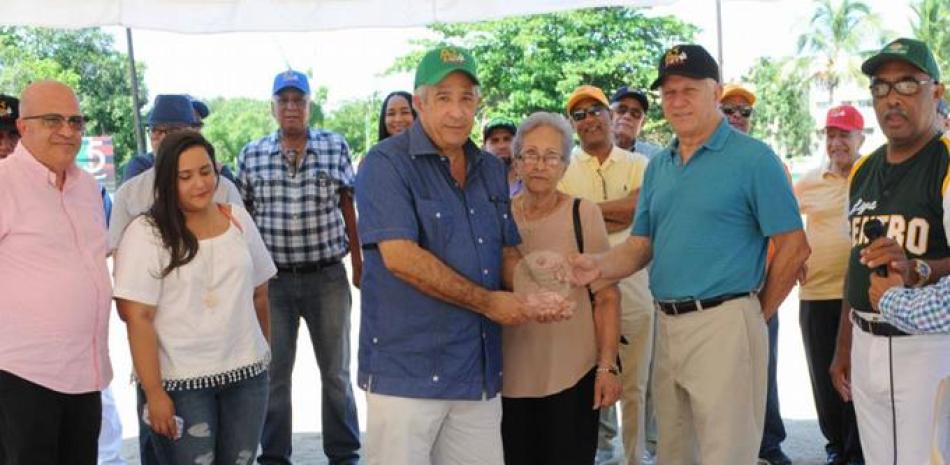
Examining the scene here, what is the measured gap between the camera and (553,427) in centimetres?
406

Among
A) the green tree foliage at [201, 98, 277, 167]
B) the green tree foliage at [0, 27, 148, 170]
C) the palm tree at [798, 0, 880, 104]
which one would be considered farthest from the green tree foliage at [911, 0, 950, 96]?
the green tree foliage at [0, 27, 148, 170]

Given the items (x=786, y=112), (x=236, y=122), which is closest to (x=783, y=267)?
(x=236, y=122)

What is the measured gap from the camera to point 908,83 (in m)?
3.65

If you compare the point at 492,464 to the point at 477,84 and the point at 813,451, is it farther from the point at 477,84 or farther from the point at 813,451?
the point at 813,451

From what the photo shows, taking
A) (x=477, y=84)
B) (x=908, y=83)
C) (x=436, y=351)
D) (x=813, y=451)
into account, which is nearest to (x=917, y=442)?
(x=908, y=83)

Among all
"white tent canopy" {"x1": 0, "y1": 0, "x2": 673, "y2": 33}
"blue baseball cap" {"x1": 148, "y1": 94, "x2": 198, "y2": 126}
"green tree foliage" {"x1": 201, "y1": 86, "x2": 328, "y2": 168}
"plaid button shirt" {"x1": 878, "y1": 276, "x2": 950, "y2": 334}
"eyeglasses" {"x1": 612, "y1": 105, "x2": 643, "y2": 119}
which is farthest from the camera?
"green tree foliage" {"x1": 201, "y1": 86, "x2": 328, "y2": 168}

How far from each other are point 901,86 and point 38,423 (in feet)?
11.6

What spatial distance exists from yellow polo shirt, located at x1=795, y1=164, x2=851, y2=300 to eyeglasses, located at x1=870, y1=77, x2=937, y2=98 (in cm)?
199

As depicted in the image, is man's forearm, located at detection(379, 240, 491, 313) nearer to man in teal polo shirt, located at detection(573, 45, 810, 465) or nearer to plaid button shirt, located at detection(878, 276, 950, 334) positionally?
man in teal polo shirt, located at detection(573, 45, 810, 465)

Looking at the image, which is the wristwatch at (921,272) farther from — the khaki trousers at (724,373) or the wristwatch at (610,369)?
the wristwatch at (610,369)

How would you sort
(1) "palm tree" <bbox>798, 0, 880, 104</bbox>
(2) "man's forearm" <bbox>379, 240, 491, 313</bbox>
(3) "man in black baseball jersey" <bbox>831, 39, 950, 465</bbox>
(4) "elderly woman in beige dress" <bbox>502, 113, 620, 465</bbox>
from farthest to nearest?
(1) "palm tree" <bbox>798, 0, 880, 104</bbox> → (4) "elderly woman in beige dress" <bbox>502, 113, 620, 465</bbox> → (3) "man in black baseball jersey" <bbox>831, 39, 950, 465</bbox> → (2) "man's forearm" <bbox>379, 240, 491, 313</bbox>

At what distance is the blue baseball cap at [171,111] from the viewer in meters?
5.02

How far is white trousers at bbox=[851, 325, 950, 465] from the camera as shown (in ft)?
11.6

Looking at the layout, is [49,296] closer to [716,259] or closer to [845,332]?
[716,259]
